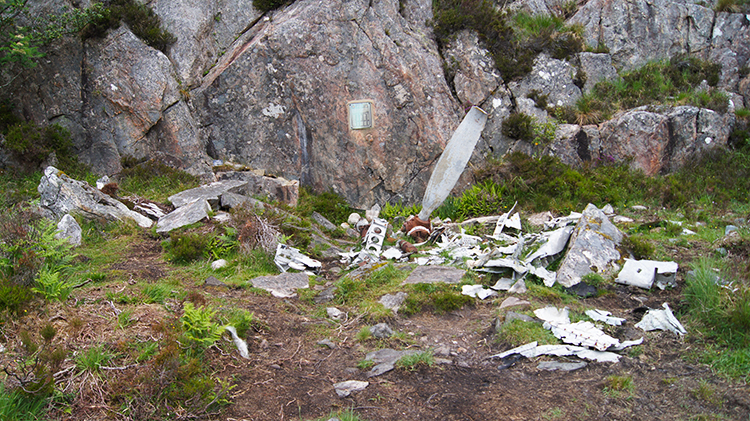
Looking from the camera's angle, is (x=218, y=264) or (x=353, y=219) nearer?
(x=218, y=264)

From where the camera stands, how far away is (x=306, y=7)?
424 inches

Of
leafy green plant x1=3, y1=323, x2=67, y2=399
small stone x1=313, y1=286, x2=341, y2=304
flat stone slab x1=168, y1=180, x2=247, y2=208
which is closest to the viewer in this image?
leafy green plant x1=3, y1=323, x2=67, y2=399

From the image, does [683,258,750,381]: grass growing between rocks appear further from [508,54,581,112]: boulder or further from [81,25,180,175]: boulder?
[81,25,180,175]: boulder

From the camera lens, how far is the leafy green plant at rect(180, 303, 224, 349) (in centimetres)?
357

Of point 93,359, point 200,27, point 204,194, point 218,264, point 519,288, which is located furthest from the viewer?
point 200,27

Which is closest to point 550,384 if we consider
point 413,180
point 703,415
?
point 703,415

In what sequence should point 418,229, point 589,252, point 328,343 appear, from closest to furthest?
point 328,343, point 589,252, point 418,229

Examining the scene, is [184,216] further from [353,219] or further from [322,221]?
[353,219]

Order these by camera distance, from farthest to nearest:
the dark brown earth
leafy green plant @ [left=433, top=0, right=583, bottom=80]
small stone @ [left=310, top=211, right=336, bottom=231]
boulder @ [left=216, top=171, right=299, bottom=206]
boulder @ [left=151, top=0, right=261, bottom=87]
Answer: leafy green plant @ [left=433, top=0, right=583, bottom=80]
boulder @ [left=151, top=0, right=261, bottom=87]
boulder @ [left=216, top=171, right=299, bottom=206]
small stone @ [left=310, top=211, right=336, bottom=231]
the dark brown earth

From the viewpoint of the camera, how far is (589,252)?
18.3ft

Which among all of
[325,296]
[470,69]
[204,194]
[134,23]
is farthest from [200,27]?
[325,296]

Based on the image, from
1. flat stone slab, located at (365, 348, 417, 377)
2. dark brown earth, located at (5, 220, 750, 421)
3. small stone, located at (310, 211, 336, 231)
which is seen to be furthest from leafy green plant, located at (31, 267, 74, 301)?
small stone, located at (310, 211, 336, 231)

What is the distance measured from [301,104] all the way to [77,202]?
4996mm

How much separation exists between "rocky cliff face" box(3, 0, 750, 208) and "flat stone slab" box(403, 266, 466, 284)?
4741mm
